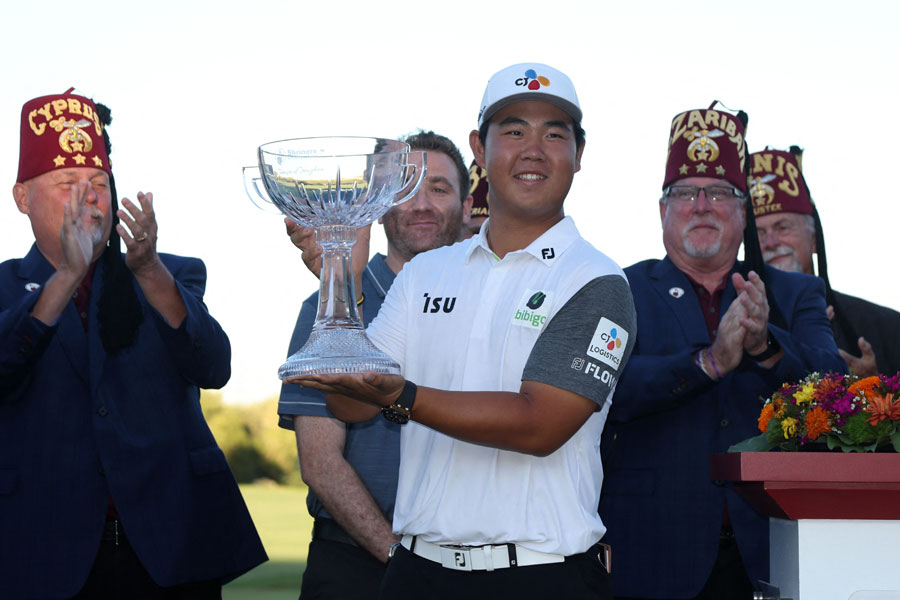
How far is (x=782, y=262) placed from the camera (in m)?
5.65

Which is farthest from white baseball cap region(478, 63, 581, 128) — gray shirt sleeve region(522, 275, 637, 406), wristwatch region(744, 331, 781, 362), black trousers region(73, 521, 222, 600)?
black trousers region(73, 521, 222, 600)

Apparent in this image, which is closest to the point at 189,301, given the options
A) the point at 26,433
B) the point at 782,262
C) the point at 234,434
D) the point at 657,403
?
the point at 26,433

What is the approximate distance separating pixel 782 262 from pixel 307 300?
9.11ft

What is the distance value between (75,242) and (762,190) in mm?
3570

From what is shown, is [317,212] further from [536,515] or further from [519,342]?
[536,515]

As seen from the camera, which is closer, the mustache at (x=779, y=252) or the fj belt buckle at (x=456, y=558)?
the fj belt buckle at (x=456, y=558)

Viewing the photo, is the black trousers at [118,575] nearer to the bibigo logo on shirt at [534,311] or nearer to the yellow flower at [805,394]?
the bibigo logo on shirt at [534,311]

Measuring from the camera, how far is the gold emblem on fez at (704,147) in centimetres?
438

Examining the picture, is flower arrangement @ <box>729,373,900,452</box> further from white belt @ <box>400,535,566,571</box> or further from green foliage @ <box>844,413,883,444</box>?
white belt @ <box>400,535,566,571</box>

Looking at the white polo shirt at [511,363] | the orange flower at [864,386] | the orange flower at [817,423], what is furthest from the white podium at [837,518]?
the white polo shirt at [511,363]

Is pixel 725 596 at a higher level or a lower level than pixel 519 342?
lower

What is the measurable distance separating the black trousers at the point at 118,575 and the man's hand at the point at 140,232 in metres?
0.88

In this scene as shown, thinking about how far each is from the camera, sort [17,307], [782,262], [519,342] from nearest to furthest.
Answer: [519,342], [17,307], [782,262]

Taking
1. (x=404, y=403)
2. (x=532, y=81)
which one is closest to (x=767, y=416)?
(x=532, y=81)
